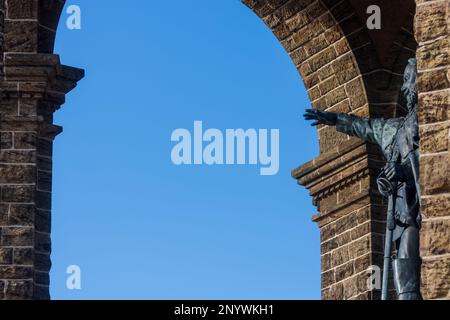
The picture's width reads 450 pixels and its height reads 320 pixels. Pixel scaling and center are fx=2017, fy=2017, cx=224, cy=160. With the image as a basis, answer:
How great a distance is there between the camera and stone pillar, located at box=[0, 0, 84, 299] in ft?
65.5

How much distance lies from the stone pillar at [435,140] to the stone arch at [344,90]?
5.74 metres

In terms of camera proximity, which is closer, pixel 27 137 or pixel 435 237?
pixel 435 237

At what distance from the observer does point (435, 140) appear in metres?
15.1

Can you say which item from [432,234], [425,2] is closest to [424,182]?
[432,234]

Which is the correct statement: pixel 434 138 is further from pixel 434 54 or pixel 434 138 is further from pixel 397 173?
pixel 397 173

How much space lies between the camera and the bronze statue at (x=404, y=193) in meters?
17.1

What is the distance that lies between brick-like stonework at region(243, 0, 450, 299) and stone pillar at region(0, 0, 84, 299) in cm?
268

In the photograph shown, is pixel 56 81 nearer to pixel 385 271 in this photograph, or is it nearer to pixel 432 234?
pixel 385 271

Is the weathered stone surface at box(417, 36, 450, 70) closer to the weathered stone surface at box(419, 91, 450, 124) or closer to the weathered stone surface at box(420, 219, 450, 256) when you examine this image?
the weathered stone surface at box(419, 91, 450, 124)

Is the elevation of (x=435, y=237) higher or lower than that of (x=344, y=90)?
lower

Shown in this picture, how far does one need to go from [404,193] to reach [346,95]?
14.2 feet

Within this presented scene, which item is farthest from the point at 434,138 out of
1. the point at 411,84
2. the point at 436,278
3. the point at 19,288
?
the point at 19,288

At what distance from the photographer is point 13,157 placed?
66.8ft

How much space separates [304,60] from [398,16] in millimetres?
1174
